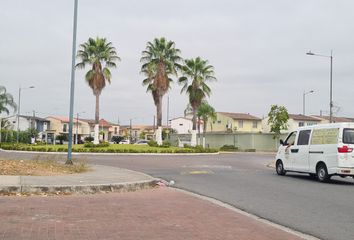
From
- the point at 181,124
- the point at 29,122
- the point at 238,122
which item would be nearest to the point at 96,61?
the point at 238,122

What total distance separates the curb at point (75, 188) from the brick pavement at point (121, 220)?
0.51 m

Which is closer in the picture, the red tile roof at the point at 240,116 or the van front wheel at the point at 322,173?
the van front wheel at the point at 322,173

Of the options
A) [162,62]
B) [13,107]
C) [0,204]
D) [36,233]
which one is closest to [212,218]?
[36,233]

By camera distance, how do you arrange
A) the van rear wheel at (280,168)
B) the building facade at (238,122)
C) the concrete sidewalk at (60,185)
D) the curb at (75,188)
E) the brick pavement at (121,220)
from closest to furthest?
the brick pavement at (121,220), the curb at (75,188), the concrete sidewalk at (60,185), the van rear wheel at (280,168), the building facade at (238,122)

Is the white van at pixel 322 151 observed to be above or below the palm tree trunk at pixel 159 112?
below

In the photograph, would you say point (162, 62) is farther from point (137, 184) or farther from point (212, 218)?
point (212, 218)

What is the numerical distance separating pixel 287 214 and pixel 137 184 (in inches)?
221

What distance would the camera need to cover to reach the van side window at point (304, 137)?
19141mm

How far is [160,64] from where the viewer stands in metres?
48.5

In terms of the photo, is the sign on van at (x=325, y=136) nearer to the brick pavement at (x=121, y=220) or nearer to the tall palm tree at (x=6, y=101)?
the brick pavement at (x=121, y=220)

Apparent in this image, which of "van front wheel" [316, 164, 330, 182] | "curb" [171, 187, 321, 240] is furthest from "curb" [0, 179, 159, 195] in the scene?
"van front wheel" [316, 164, 330, 182]

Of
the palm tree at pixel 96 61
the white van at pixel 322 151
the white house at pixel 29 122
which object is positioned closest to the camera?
the white van at pixel 322 151

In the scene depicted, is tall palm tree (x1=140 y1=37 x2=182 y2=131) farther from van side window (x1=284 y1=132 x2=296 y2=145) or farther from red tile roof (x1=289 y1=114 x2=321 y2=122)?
red tile roof (x1=289 y1=114 x2=321 y2=122)

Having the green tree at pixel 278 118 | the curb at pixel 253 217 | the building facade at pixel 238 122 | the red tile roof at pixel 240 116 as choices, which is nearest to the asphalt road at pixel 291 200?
the curb at pixel 253 217
